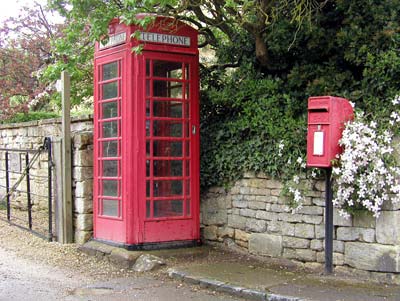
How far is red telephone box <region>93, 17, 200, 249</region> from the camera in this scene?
6.98 meters

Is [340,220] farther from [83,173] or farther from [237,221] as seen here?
[83,173]

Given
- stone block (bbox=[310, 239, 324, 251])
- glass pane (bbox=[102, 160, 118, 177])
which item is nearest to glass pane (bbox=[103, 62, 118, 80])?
glass pane (bbox=[102, 160, 118, 177])

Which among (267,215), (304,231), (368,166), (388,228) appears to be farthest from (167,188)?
(388,228)

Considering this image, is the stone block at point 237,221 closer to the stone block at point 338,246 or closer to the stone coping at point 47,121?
the stone block at point 338,246

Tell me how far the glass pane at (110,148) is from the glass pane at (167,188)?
735mm

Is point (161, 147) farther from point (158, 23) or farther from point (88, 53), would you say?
point (88, 53)

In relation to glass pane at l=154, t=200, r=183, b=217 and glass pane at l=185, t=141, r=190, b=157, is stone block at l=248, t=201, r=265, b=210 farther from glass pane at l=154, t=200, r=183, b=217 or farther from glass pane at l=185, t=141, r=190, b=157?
glass pane at l=185, t=141, r=190, b=157

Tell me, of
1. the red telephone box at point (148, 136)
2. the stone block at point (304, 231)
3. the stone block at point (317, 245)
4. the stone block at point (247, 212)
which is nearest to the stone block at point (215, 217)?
the red telephone box at point (148, 136)

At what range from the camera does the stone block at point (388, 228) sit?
5504 mm

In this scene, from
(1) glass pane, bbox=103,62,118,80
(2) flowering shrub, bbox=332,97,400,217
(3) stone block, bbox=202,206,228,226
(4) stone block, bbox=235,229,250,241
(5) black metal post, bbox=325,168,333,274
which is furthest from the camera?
(3) stone block, bbox=202,206,228,226

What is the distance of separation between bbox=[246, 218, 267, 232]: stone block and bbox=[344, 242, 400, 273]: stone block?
1.24 meters

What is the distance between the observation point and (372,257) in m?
5.66

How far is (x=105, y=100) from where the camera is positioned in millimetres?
7480

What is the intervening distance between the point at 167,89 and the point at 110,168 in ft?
4.56
